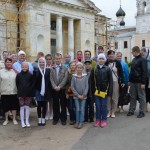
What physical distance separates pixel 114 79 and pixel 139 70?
28.7 inches

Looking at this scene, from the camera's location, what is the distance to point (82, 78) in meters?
7.43

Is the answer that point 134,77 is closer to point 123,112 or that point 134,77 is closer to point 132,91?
point 132,91

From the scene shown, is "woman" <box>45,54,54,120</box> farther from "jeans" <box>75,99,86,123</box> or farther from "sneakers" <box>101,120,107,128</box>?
"sneakers" <box>101,120,107,128</box>

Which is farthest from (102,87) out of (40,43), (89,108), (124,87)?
(40,43)

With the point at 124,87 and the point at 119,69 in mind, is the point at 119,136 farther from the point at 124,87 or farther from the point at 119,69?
the point at 119,69

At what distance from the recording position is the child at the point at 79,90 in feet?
24.2

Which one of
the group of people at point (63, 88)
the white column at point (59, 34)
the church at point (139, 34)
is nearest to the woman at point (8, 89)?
the group of people at point (63, 88)

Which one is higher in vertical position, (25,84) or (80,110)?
(25,84)

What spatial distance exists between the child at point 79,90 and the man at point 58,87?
353mm

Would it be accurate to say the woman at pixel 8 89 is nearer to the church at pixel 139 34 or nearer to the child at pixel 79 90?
the child at pixel 79 90

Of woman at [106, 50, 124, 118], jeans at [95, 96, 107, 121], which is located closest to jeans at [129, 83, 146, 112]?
woman at [106, 50, 124, 118]

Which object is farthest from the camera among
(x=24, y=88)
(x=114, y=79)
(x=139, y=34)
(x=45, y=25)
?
(x=139, y=34)

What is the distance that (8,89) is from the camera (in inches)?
303

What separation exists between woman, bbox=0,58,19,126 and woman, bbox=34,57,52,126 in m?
0.59
